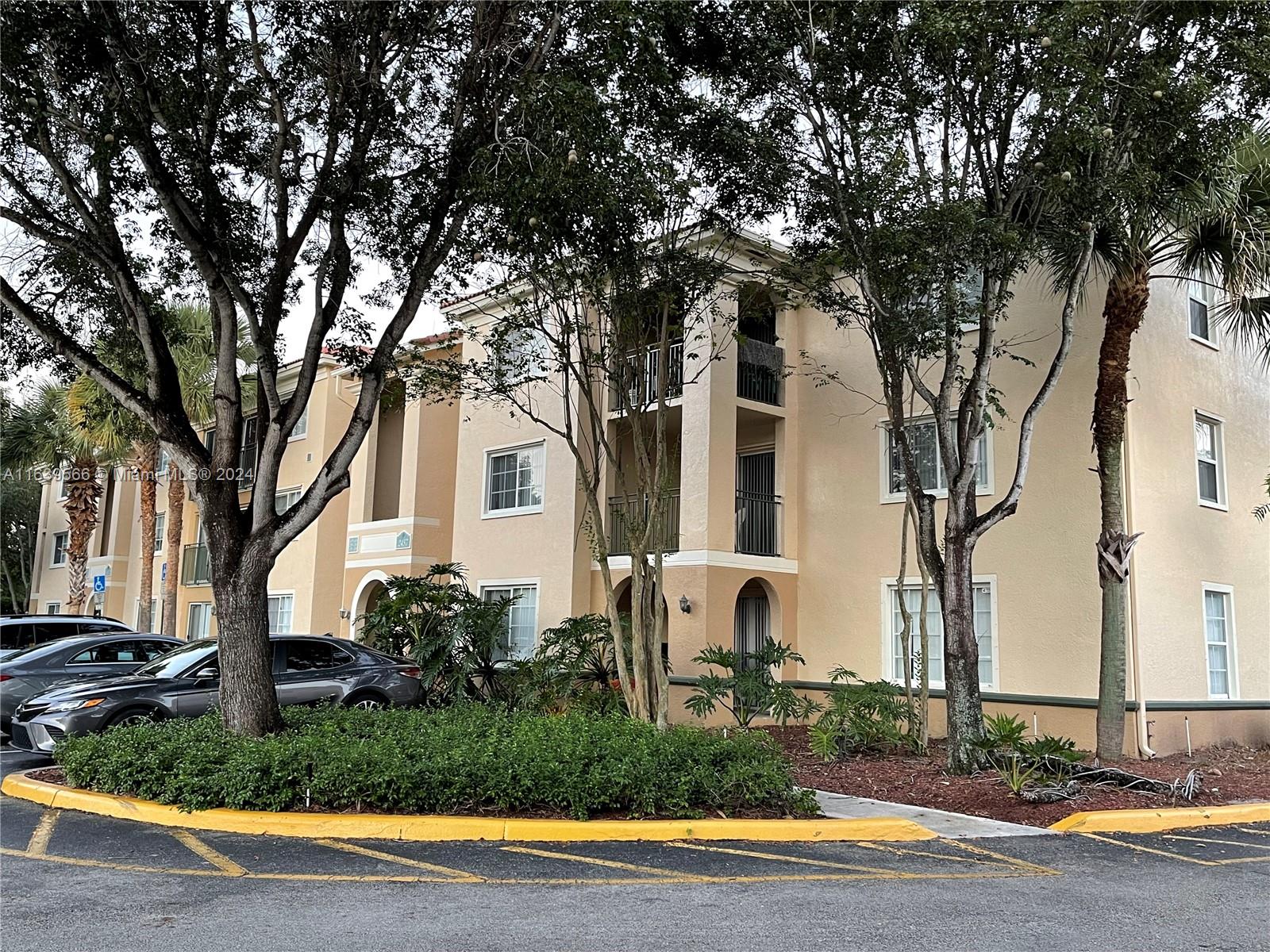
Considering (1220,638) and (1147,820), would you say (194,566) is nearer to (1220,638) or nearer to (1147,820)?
(1220,638)

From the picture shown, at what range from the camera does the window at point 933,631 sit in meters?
14.2

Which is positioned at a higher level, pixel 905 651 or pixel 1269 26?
pixel 1269 26

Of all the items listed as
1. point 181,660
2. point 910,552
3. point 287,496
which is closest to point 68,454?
point 287,496

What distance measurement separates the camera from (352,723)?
10539 millimetres

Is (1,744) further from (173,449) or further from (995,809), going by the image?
(995,809)

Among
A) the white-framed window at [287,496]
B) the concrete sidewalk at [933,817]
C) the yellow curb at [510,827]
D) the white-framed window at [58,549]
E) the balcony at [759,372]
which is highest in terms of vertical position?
the balcony at [759,372]

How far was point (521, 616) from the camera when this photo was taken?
18969 mm

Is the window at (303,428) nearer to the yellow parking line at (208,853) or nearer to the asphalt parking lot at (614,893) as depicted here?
the asphalt parking lot at (614,893)

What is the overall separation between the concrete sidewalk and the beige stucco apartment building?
4.41 m

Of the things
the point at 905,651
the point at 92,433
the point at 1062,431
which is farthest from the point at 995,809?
the point at 92,433

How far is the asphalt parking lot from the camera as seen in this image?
218 inches

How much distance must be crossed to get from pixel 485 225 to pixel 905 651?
721 centimetres

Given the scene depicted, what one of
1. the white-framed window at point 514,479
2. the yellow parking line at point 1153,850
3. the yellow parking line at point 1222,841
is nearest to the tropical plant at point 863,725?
the yellow parking line at point 1153,850

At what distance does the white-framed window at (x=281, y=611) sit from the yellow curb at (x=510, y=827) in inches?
634
